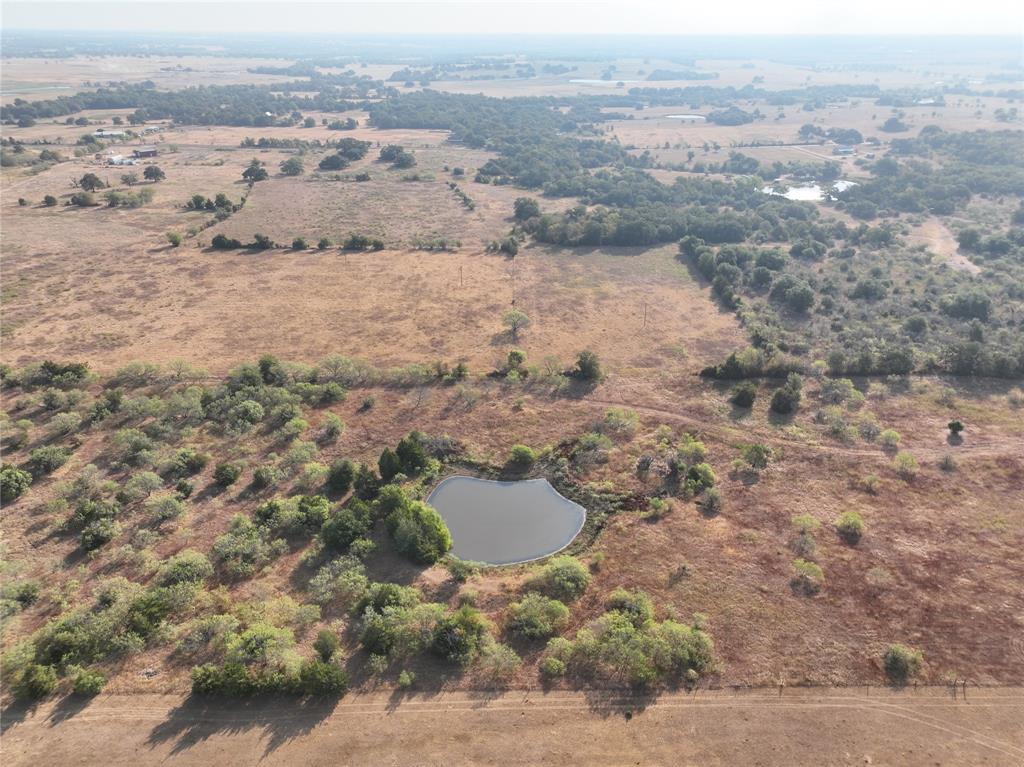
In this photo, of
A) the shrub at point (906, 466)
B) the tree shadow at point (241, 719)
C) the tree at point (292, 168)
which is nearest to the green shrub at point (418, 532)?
the tree shadow at point (241, 719)

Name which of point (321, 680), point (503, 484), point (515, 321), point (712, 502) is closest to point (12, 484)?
point (321, 680)

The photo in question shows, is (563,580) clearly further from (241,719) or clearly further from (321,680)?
(241,719)

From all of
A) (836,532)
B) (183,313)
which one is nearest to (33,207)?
(183,313)

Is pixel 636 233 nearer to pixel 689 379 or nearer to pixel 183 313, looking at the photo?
pixel 689 379

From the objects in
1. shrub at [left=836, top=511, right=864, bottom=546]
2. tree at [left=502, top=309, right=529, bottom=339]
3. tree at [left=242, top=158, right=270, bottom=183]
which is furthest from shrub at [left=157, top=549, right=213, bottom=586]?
tree at [left=242, top=158, right=270, bottom=183]

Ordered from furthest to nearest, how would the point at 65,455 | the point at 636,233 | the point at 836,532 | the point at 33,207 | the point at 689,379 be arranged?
the point at 33,207 → the point at 636,233 → the point at 689,379 → the point at 65,455 → the point at 836,532

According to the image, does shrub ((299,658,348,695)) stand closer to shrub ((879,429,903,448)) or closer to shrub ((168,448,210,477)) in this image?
shrub ((168,448,210,477))

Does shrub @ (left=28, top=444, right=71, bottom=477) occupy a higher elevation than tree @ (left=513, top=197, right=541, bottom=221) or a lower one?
lower
